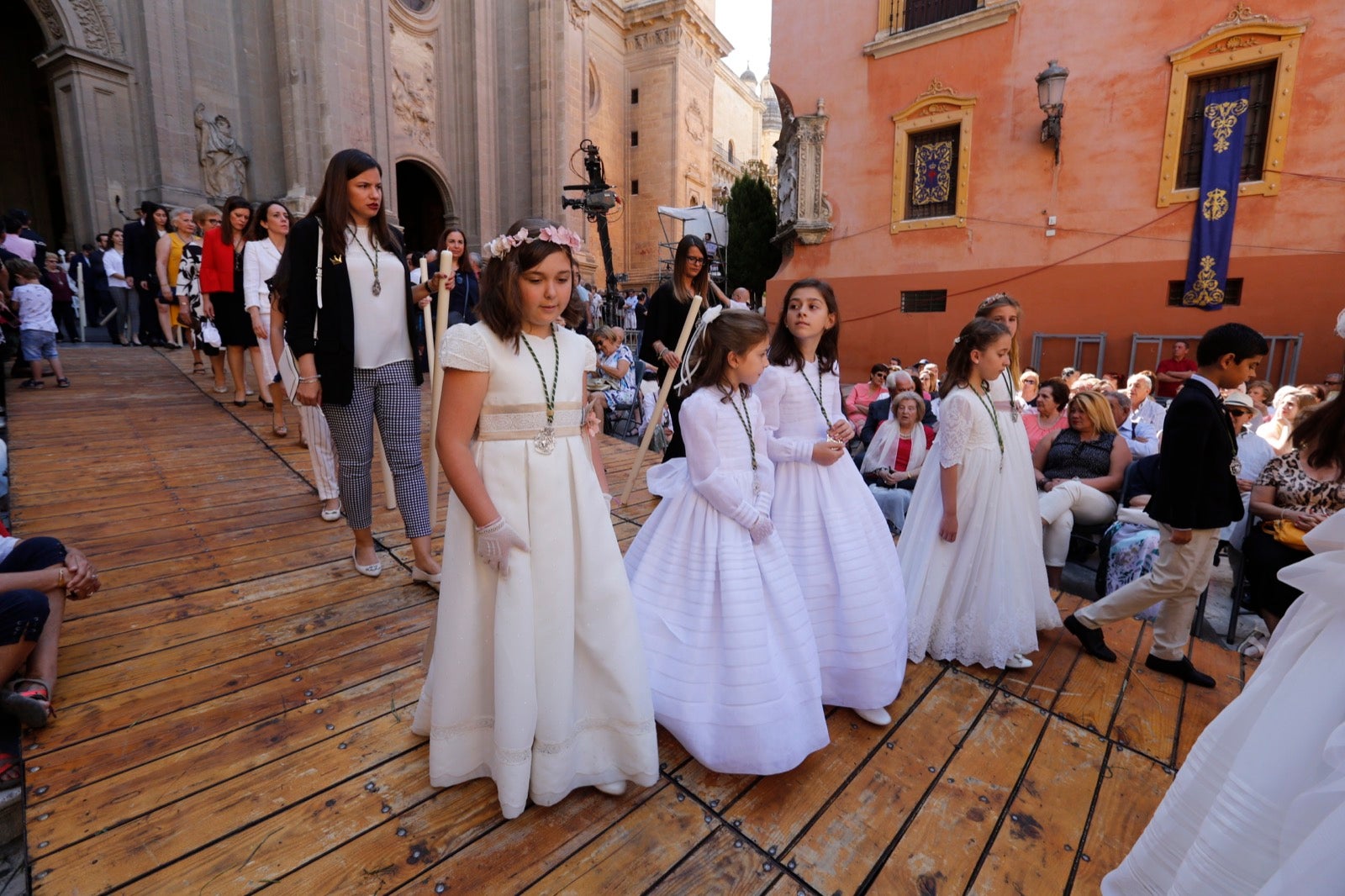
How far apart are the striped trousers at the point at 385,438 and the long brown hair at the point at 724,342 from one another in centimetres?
163

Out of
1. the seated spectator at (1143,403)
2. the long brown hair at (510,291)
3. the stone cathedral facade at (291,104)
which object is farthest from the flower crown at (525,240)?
the stone cathedral facade at (291,104)

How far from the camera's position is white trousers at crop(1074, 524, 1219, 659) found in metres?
2.83

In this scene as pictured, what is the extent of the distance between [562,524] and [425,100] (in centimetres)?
1766

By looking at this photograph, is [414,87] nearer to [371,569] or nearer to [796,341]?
[371,569]

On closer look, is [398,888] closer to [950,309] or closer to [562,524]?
[562,524]

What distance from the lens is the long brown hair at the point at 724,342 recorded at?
2291 millimetres

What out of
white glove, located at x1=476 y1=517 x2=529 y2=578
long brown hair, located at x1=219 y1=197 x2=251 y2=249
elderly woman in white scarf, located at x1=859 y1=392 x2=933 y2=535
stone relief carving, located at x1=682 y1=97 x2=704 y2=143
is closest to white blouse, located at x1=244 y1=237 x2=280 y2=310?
long brown hair, located at x1=219 y1=197 x2=251 y2=249

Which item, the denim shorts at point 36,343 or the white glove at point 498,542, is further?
the denim shorts at point 36,343

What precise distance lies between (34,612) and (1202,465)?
14.7 feet

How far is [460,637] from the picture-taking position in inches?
72.2

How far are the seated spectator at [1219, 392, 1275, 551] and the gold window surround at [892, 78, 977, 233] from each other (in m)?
7.72

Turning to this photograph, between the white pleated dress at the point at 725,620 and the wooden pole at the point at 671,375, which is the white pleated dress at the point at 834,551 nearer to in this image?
the white pleated dress at the point at 725,620

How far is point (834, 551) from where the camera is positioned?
99.0 inches

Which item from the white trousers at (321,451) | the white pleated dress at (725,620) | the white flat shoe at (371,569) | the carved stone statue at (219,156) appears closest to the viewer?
the white pleated dress at (725,620)
